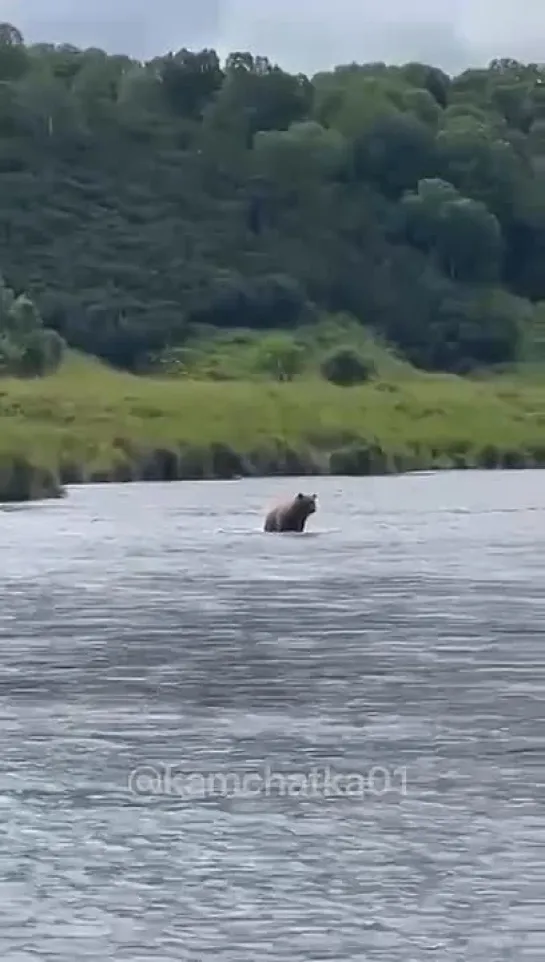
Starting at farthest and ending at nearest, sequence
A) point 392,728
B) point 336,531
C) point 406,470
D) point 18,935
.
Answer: point 406,470, point 336,531, point 392,728, point 18,935

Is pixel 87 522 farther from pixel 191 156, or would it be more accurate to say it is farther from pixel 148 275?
pixel 191 156

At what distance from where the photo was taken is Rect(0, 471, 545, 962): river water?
19.4 m

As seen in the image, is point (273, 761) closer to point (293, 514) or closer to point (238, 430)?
point (293, 514)

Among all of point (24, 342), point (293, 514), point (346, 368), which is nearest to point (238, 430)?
point (24, 342)

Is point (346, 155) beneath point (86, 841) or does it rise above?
above

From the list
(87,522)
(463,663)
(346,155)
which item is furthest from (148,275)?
Answer: (463,663)

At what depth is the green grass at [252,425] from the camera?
306ft

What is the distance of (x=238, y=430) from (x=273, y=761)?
79746mm

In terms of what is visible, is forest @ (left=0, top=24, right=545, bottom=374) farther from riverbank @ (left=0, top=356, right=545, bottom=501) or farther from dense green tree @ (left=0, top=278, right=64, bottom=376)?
riverbank @ (left=0, top=356, right=545, bottom=501)

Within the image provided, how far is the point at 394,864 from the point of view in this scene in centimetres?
2106

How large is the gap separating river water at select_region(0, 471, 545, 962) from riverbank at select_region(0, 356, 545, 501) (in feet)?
103

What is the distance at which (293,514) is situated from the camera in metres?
58.1

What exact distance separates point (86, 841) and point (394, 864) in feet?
9.18

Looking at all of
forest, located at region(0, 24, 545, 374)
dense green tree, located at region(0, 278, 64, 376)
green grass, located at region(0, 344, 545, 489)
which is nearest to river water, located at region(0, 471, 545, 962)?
green grass, located at region(0, 344, 545, 489)
